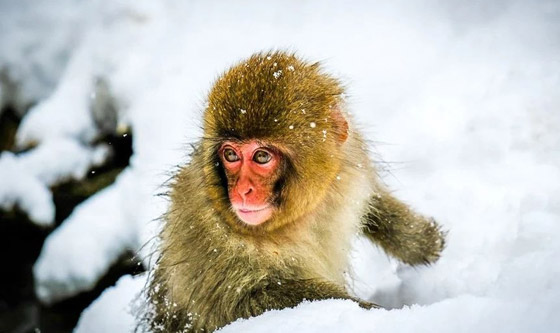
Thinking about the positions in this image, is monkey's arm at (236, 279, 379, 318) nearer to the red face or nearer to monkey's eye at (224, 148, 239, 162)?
the red face

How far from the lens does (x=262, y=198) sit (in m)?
1.95

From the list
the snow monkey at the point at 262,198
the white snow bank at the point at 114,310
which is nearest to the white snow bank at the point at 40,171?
the white snow bank at the point at 114,310

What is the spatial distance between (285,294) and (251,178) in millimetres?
452

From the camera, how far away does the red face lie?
1927 mm

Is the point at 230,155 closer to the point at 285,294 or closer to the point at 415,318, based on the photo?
the point at 285,294

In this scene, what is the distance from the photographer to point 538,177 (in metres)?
2.68

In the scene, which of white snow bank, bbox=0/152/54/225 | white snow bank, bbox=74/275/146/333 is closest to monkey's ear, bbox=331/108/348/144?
white snow bank, bbox=74/275/146/333

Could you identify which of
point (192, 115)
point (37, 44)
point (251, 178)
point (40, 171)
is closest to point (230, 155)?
point (251, 178)

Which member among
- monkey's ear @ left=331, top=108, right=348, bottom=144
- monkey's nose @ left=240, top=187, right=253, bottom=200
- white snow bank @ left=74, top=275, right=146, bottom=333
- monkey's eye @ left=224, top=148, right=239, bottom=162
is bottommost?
white snow bank @ left=74, top=275, right=146, bottom=333

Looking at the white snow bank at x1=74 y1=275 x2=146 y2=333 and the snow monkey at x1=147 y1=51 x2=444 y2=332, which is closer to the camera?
the snow monkey at x1=147 y1=51 x2=444 y2=332

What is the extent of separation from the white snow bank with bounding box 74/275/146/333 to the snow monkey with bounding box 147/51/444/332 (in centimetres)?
96

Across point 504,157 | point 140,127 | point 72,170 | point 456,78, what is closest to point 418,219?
point 504,157

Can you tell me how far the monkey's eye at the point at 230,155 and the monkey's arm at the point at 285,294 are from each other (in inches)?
19.8

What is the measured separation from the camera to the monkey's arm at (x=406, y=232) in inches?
110
